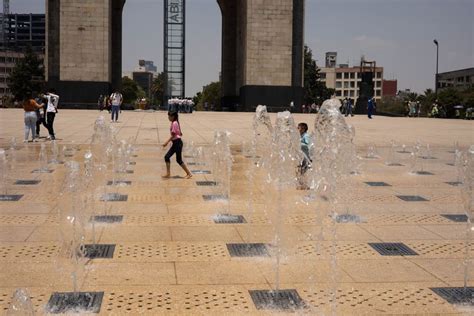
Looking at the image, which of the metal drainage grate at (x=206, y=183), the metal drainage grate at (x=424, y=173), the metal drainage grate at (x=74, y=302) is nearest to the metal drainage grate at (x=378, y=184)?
the metal drainage grate at (x=424, y=173)

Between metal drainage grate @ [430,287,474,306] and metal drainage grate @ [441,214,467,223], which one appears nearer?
metal drainage grate @ [430,287,474,306]

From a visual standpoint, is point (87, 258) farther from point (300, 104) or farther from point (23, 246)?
point (300, 104)

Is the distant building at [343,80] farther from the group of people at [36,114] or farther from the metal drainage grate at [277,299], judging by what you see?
the metal drainage grate at [277,299]

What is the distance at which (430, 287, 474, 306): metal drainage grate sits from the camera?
4.63 metres

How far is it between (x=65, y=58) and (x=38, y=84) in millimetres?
24320

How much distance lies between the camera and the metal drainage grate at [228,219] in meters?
7.21

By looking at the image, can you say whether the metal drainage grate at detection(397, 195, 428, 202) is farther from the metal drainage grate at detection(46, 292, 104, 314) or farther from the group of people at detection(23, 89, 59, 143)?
the group of people at detection(23, 89, 59, 143)

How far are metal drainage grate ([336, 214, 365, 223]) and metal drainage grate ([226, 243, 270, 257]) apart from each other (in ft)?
5.13

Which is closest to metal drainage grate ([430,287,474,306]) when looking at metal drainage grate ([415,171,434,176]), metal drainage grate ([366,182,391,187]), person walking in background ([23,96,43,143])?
metal drainage grate ([366,182,391,187])

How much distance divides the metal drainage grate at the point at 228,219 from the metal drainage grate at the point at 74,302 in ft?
8.93

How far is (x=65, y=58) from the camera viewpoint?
124 ft

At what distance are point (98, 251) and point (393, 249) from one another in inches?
109

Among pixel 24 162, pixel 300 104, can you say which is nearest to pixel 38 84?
pixel 300 104

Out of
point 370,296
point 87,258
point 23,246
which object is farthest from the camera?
point 23,246
